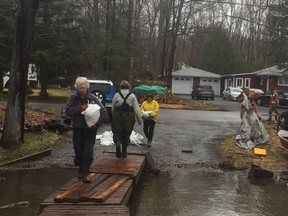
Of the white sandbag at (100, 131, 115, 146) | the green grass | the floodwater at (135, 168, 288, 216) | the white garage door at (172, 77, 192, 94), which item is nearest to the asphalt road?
the white sandbag at (100, 131, 115, 146)

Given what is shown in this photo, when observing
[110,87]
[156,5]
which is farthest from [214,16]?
[110,87]

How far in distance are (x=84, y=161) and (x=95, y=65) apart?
28.1m

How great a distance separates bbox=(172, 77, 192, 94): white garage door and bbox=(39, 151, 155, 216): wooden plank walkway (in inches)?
2105

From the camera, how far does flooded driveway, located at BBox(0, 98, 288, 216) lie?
7.26 metres

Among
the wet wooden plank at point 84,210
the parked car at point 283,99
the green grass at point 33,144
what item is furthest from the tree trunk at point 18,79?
the parked car at point 283,99

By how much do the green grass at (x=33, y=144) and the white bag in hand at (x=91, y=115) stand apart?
4.19 metres

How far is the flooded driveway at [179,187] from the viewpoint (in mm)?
7258

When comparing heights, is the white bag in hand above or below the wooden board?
above

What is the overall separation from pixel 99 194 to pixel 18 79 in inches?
230

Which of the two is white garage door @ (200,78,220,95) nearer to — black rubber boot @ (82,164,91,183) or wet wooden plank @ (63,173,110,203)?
wet wooden plank @ (63,173,110,203)

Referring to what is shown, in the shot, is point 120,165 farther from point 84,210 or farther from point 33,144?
point 33,144

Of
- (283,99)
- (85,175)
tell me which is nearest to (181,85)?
(283,99)

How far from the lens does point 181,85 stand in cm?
6228

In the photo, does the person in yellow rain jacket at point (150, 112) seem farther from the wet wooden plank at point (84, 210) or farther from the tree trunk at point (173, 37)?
the tree trunk at point (173, 37)
